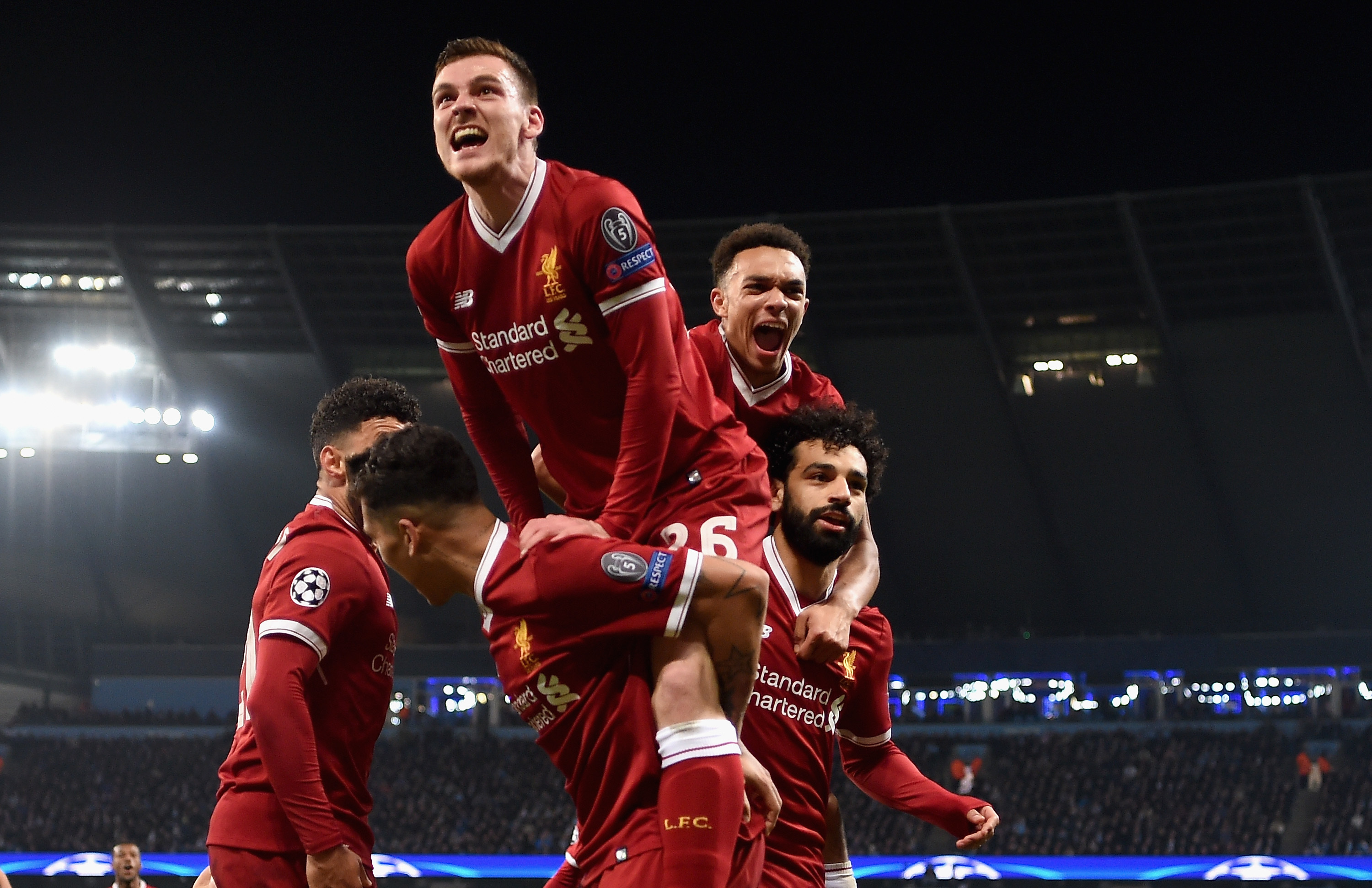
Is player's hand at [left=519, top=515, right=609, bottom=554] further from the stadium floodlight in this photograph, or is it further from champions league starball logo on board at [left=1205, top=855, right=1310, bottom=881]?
the stadium floodlight

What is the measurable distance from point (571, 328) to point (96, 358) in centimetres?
3269

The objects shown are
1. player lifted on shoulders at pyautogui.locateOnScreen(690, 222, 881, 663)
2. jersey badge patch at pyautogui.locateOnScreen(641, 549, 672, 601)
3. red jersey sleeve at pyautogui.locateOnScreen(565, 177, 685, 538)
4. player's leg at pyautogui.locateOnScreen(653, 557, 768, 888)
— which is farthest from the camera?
player lifted on shoulders at pyautogui.locateOnScreen(690, 222, 881, 663)

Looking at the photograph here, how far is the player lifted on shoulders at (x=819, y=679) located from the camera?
440cm

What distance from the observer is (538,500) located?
4422 mm

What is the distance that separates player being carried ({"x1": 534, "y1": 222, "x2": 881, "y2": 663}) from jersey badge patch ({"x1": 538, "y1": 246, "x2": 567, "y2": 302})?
100cm

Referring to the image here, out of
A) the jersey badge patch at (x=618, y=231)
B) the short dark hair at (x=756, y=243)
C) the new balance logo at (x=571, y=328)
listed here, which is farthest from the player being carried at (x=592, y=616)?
the short dark hair at (x=756, y=243)

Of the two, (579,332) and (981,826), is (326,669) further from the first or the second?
(981,826)

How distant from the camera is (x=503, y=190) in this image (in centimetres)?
403

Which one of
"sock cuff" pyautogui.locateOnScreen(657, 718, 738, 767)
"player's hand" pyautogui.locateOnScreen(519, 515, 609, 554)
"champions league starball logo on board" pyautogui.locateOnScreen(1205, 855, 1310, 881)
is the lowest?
"champions league starball logo on board" pyautogui.locateOnScreen(1205, 855, 1310, 881)

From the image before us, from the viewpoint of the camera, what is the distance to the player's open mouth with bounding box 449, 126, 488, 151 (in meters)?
3.99

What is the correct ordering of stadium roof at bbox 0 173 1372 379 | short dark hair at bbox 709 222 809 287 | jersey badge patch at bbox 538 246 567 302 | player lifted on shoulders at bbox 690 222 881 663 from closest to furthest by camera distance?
jersey badge patch at bbox 538 246 567 302
player lifted on shoulders at bbox 690 222 881 663
short dark hair at bbox 709 222 809 287
stadium roof at bbox 0 173 1372 379

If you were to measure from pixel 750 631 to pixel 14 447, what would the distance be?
3366 cm

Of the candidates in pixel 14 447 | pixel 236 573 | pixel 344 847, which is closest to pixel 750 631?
pixel 344 847

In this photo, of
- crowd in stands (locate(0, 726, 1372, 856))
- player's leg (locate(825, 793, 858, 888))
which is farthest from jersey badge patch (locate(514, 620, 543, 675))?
crowd in stands (locate(0, 726, 1372, 856))
